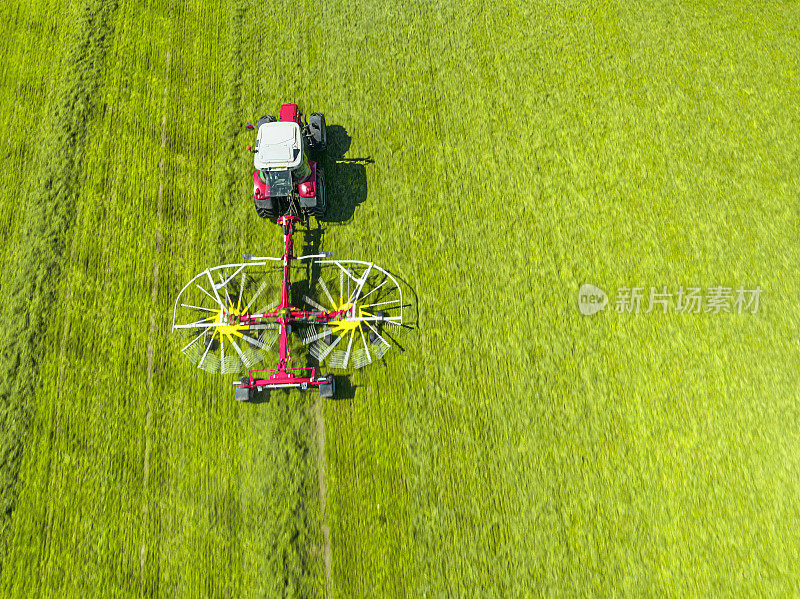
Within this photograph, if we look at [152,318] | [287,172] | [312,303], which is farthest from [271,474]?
[287,172]

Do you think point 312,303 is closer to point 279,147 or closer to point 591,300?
point 279,147

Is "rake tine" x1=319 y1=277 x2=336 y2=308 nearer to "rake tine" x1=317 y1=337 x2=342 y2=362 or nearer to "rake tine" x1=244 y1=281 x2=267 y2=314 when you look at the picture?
"rake tine" x1=317 y1=337 x2=342 y2=362

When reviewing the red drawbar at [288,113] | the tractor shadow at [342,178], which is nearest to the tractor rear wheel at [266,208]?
the tractor shadow at [342,178]

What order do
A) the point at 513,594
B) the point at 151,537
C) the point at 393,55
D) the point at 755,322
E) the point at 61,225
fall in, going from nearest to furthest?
the point at 513,594
the point at 151,537
the point at 755,322
the point at 61,225
the point at 393,55

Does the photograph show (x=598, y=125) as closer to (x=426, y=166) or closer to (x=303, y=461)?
(x=426, y=166)

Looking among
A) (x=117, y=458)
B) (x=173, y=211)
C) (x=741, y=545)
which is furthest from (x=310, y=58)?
(x=741, y=545)

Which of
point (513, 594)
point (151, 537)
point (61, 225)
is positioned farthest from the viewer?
point (61, 225)
